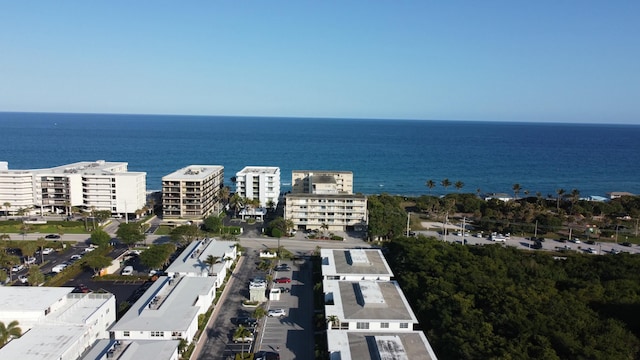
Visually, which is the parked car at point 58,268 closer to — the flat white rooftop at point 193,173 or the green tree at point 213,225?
the green tree at point 213,225

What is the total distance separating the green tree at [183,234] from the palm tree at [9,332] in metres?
25.5

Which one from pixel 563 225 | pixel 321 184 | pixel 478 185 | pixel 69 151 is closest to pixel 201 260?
pixel 321 184

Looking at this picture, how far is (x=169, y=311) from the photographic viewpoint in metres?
33.8

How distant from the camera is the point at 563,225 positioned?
70312mm

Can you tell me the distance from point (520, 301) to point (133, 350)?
27871 mm

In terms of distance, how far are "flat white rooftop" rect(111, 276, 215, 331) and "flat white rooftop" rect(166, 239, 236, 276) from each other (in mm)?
2678

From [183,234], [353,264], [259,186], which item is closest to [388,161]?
[259,186]

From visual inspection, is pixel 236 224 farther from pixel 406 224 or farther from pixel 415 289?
pixel 415 289

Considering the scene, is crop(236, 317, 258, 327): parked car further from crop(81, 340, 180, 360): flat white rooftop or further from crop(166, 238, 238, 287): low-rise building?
crop(81, 340, 180, 360): flat white rooftop

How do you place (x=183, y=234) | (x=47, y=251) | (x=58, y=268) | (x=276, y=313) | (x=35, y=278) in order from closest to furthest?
(x=276, y=313), (x=35, y=278), (x=58, y=268), (x=47, y=251), (x=183, y=234)

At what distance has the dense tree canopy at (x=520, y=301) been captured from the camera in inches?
1097

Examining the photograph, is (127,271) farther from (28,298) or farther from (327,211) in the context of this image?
(327,211)

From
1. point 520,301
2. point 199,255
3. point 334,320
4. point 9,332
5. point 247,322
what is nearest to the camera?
point 9,332

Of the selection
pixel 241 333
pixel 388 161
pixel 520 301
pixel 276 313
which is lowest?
pixel 276 313
